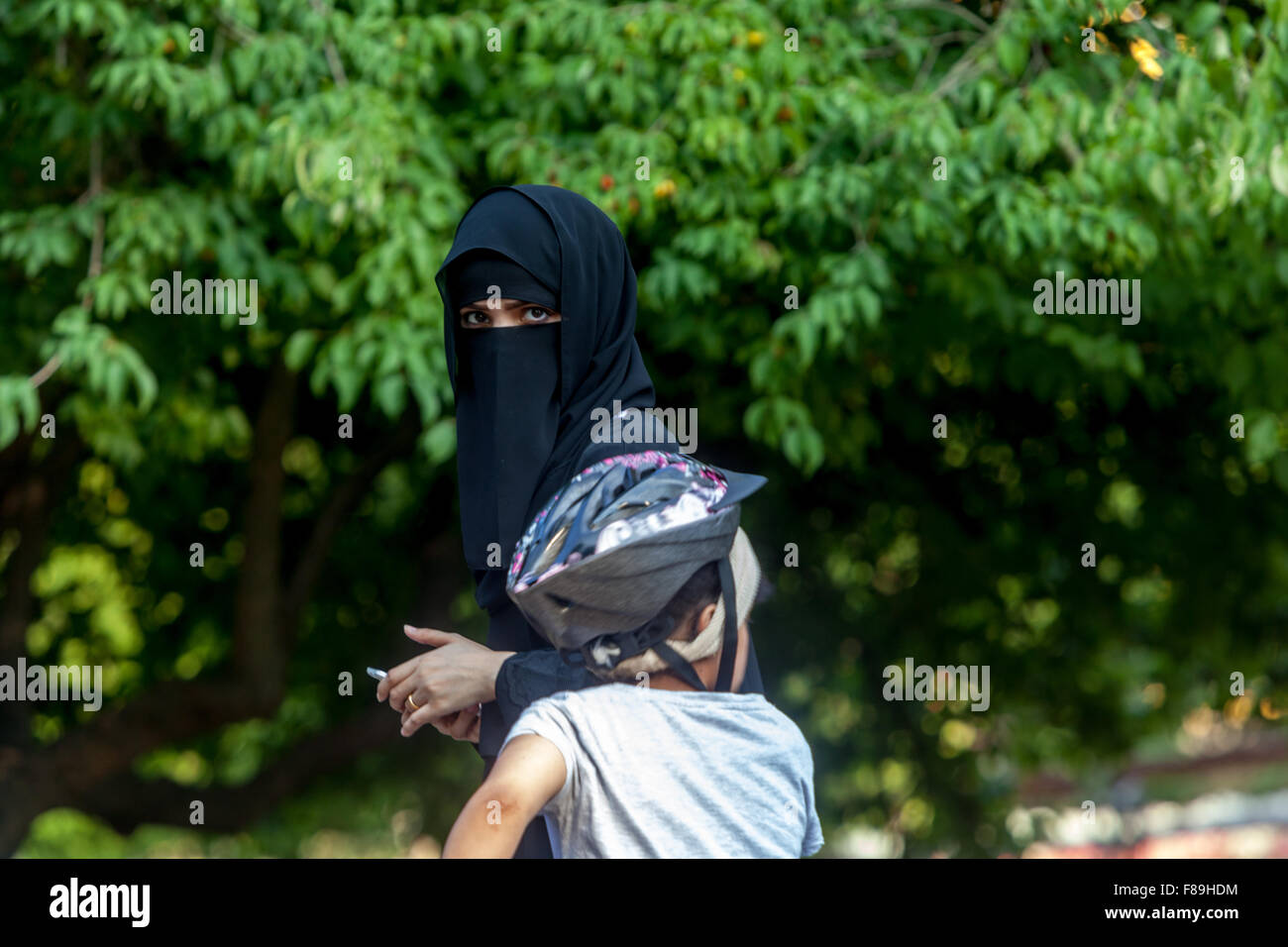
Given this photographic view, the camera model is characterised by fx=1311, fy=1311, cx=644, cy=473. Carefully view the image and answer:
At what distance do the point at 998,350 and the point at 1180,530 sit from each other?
1682mm

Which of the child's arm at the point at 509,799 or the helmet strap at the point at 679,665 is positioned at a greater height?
the helmet strap at the point at 679,665

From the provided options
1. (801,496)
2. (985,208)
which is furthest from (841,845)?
(985,208)

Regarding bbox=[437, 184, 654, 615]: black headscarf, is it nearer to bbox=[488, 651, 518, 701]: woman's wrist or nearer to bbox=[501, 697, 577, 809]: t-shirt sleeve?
bbox=[488, 651, 518, 701]: woman's wrist

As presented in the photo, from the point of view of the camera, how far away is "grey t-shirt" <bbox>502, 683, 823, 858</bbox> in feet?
5.62

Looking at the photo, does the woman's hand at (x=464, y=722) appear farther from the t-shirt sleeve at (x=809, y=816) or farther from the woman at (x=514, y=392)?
the t-shirt sleeve at (x=809, y=816)

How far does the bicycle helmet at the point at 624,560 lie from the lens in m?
1.75

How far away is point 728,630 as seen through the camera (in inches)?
73.0

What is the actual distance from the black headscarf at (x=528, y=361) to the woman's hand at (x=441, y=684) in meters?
0.13

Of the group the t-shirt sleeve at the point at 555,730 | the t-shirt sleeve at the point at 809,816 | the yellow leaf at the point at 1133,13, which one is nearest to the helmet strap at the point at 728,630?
the t-shirt sleeve at the point at 809,816

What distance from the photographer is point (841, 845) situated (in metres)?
7.98

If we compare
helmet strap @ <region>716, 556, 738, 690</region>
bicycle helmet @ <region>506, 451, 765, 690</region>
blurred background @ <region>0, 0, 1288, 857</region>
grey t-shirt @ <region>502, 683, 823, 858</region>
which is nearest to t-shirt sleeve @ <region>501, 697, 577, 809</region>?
grey t-shirt @ <region>502, 683, 823, 858</region>

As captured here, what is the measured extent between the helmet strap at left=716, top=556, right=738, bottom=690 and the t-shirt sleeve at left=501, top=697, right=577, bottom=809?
256 millimetres

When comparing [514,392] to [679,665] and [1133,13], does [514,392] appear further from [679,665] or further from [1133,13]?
[1133,13]
